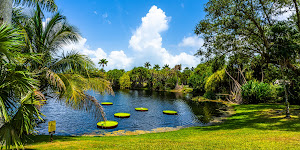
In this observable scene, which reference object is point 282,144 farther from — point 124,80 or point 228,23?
point 124,80

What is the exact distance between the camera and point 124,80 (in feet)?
325

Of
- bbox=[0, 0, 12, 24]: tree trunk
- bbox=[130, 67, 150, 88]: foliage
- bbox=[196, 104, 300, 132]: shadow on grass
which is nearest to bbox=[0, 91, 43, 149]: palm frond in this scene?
bbox=[0, 0, 12, 24]: tree trunk

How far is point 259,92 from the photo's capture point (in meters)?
31.9

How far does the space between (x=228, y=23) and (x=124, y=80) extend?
85421mm

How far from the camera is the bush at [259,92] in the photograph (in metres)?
31.4

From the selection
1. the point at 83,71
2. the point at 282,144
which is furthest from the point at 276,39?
the point at 83,71

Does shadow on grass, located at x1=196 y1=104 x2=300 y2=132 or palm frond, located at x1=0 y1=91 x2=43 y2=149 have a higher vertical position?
palm frond, located at x1=0 y1=91 x2=43 y2=149

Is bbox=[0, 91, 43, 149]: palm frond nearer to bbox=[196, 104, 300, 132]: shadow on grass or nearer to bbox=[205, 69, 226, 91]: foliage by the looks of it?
bbox=[196, 104, 300, 132]: shadow on grass

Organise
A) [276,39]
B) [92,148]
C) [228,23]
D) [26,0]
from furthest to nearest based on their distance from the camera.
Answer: [228,23], [276,39], [26,0], [92,148]

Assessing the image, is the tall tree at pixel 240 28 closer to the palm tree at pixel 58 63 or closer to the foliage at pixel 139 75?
the palm tree at pixel 58 63

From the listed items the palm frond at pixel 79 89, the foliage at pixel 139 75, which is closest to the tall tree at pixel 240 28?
the palm frond at pixel 79 89

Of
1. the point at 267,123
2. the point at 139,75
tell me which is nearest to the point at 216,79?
the point at 267,123

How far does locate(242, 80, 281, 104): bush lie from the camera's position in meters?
31.4

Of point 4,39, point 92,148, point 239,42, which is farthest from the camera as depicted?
point 239,42
